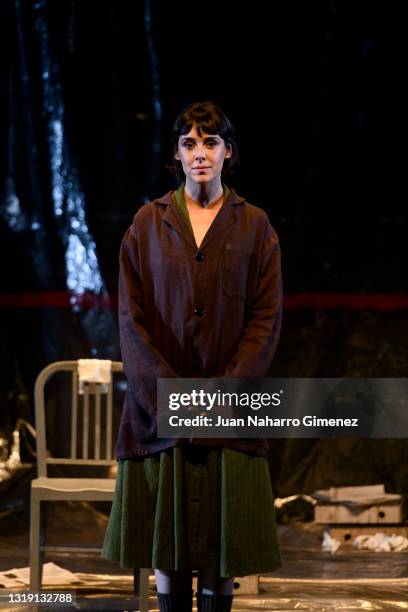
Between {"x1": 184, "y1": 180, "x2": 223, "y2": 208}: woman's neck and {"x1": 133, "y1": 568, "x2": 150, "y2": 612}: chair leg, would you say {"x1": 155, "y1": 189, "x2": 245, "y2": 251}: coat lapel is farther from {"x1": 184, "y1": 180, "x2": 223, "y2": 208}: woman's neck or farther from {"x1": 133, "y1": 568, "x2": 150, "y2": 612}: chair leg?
{"x1": 133, "y1": 568, "x2": 150, "y2": 612}: chair leg

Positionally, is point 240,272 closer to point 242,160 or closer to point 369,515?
point 242,160

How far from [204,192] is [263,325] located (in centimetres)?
37

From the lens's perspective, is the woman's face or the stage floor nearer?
the woman's face

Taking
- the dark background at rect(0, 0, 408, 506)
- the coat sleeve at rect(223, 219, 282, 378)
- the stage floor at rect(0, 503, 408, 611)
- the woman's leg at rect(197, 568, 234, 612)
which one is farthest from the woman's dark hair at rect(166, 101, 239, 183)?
the dark background at rect(0, 0, 408, 506)

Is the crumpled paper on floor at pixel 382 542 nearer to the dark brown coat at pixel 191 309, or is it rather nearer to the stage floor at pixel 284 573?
the stage floor at pixel 284 573

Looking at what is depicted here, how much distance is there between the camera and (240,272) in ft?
7.54

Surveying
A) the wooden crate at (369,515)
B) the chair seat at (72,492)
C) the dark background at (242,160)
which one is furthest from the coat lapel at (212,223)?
the wooden crate at (369,515)

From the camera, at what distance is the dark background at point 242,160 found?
425 cm

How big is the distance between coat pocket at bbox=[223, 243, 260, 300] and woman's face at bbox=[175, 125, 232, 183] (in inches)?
7.5

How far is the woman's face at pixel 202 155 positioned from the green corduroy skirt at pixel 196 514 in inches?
26.7

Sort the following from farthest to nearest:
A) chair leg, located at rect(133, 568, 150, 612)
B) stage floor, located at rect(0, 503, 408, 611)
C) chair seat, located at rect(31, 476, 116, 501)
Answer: stage floor, located at rect(0, 503, 408, 611) < chair seat, located at rect(31, 476, 116, 501) < chair leg, located at rect(133, 568, 150, 612)

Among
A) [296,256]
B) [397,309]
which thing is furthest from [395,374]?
[296,256]

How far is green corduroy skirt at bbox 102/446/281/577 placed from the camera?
217 cm

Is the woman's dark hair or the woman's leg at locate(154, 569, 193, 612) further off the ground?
the woman's dark hair
